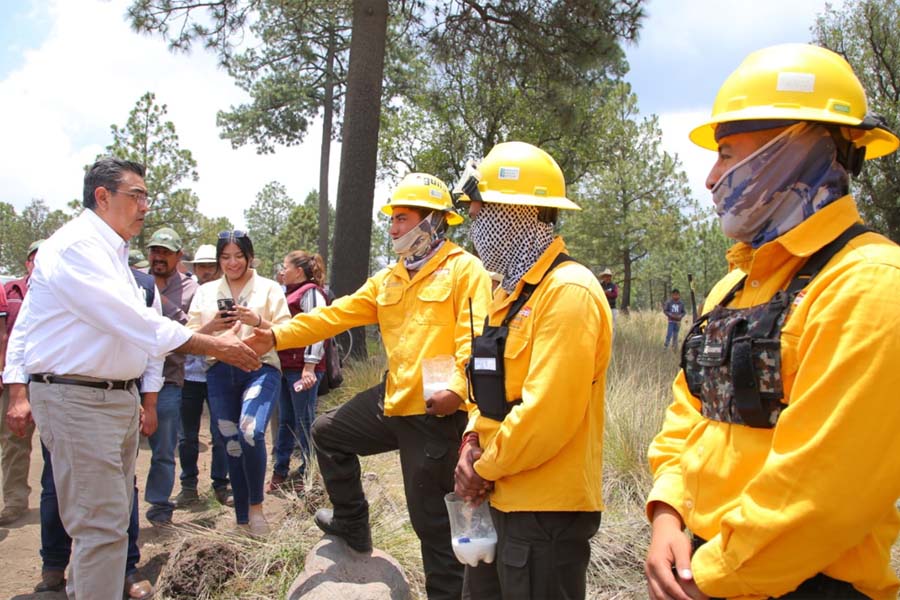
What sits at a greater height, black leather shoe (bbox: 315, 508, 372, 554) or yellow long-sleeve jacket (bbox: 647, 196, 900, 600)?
yellow long-sleeve jacket (bbox: 647, 196, 900, 600)

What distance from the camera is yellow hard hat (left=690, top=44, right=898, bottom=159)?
1510 mm

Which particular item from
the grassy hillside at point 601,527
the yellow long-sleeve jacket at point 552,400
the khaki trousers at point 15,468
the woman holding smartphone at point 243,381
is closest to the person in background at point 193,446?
the woman holding smartphone at point 243,381

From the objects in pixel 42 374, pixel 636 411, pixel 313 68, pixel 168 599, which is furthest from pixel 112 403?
pixel 313 68

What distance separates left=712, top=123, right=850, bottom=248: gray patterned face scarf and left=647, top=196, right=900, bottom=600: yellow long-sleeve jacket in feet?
0.16

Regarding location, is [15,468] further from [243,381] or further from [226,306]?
[226,306]

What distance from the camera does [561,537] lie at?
2328 millimetres

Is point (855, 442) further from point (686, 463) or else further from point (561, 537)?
point (561, 537)

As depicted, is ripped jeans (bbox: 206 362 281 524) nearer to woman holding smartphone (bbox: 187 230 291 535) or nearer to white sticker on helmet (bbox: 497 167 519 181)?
woman holding smartphone (bbox: 187 230 291 535)

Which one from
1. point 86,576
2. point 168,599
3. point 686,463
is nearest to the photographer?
point 686,463

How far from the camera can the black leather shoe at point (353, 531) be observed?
383 centimetres

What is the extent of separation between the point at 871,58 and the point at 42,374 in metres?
18.2

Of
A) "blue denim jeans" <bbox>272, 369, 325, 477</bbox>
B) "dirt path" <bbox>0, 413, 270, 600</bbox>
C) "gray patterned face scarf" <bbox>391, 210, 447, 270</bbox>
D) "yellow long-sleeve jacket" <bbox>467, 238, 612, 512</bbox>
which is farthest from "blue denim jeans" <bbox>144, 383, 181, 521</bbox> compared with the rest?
"yellow long-sleeve jacket" <bbox>467, 238, 612, 512</bbox>

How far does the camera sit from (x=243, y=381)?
472 cm

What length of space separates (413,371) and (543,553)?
1.31 metres
